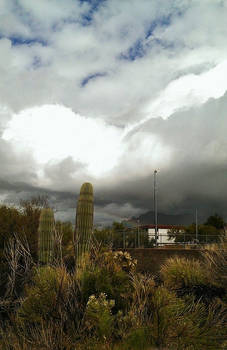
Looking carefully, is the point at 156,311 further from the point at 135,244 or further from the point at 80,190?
the point at 135,244

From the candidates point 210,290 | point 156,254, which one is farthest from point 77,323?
point 156,254

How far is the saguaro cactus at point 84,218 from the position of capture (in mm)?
13078

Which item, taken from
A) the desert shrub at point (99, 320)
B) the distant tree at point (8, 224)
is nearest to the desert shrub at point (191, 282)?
the desert shrub at point (99, 320)

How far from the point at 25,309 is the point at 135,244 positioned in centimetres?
2202

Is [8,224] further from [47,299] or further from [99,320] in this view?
[99,320]

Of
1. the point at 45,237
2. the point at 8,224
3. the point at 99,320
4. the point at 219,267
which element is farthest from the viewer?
the point at 8,224

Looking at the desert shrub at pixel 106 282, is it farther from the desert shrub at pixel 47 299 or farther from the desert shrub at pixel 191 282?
the desert shrub at pixel 191 282

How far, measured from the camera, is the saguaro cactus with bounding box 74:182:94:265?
42.9ft

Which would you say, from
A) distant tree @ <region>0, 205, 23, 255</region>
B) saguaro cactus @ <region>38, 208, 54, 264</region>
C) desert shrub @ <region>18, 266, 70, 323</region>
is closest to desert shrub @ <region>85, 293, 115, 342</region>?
desert shrub @ <region>18, 266, 70, 323</region>

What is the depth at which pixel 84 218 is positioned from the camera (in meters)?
13.6

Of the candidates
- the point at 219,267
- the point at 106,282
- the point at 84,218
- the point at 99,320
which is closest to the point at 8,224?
the point at 84,218

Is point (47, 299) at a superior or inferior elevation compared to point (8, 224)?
inferior

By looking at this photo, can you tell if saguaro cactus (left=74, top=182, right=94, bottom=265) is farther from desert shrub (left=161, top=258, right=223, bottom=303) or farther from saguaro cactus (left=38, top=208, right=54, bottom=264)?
desert shrub (left=161, top=258, right=223, bottom=303)

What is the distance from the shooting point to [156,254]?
20.4 meters
